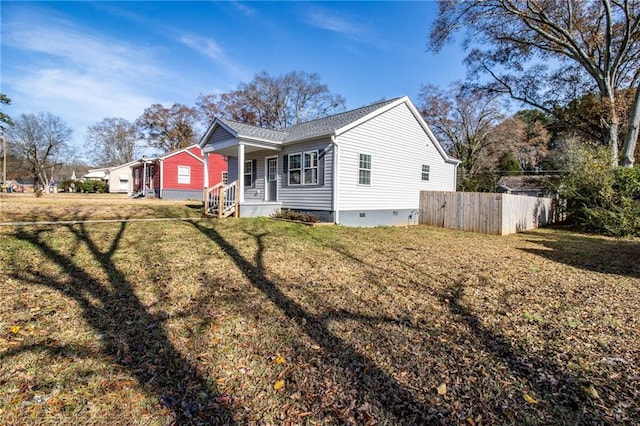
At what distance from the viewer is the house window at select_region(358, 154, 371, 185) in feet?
40.1

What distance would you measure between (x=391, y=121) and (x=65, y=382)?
13179 millimetres

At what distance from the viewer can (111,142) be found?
164 ft

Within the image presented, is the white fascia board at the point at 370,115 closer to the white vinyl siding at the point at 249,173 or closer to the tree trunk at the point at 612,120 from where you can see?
the white vinyl siding at the point at 249,173

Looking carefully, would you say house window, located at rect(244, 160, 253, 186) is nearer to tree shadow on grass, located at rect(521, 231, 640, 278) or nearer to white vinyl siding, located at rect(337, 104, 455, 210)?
white vinyl siding, located at rect(337, 104, 455, 210)

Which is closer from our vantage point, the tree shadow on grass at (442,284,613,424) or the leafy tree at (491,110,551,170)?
the tree shadow on grass at (442,284,613,424)

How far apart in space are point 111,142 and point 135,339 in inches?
2293

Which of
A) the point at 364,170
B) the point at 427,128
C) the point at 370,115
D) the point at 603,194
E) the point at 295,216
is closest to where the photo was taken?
the point at 295,216

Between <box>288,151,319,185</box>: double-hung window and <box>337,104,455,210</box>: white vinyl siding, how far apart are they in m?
1.15

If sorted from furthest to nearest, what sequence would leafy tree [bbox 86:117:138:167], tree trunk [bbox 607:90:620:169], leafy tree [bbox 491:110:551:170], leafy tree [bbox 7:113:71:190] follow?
leafy tree [bbox 86:117:138:167] < leafy tree [bbox 7:113:71:190] < leafy tree [bbox 491:110:551:170] < tree trunk [bbox 607:90:620:169]

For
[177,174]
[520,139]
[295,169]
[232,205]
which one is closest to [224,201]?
[232,205]

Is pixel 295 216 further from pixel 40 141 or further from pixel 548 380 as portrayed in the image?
pixel 40 141

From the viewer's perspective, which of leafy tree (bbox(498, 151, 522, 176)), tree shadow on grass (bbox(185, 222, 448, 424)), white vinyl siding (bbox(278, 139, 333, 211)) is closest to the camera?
tree shadow on grass (bbox(185, 222, 448, 424))

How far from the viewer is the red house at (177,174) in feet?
78.8

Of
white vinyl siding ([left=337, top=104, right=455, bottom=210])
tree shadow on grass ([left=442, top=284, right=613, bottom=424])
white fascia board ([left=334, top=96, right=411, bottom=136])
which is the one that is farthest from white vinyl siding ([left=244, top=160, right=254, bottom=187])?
tree shadow on grass ([left=442, top=284, right=613, bottom=424])
